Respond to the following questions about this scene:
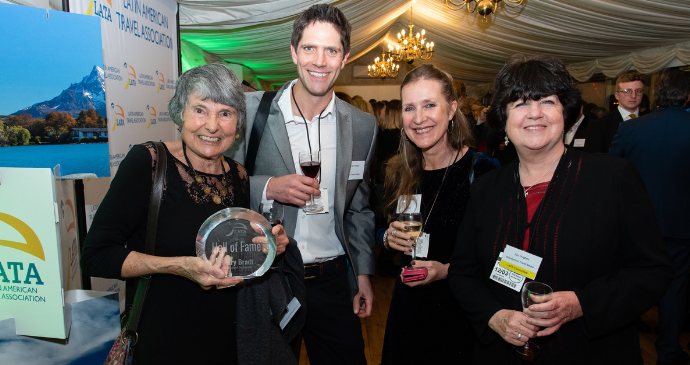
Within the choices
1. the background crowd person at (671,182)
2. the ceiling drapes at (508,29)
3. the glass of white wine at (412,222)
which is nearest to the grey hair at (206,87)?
the glass of white wine at (412,222)

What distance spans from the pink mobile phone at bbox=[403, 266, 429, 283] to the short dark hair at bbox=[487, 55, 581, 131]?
0.74m

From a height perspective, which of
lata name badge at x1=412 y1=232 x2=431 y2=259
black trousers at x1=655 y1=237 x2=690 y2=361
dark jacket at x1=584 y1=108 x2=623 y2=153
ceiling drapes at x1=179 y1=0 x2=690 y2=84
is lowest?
black trousers at x1=655 y1=237 x2=690 y2=361

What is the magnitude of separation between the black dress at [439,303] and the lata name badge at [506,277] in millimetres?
397

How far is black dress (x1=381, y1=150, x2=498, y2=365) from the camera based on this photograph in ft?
5.98

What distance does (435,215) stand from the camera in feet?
6.11

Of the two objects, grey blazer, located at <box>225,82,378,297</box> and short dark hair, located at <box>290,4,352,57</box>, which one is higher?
short dark hair, located at <box>290,4,352,57</box>

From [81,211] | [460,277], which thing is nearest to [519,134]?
[460,277]

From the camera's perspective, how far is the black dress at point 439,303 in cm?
182

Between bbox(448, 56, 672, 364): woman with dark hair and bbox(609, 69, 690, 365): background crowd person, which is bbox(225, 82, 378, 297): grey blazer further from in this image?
bbox(609, 69, 690, 365): background crowd person

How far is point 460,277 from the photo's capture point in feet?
5.22

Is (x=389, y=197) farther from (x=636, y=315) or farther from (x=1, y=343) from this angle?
(x=1, y=343)

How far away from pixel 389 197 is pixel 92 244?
4.34 ft

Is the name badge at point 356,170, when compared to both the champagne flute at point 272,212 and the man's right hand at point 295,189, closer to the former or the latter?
the man's right hand at point 295,189

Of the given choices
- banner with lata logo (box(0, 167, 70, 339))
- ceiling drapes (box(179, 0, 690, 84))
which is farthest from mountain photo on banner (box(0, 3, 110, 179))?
ceiling drapes (box(179, 0, 690, 84))
